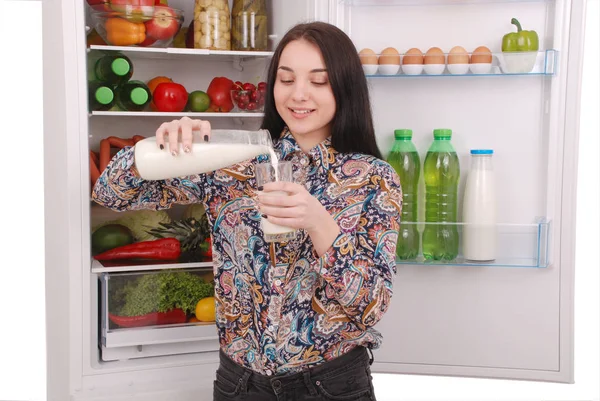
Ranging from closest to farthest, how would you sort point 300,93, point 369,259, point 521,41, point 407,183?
point 369,259 < point 300,93 < point 521,41 < point 407,183

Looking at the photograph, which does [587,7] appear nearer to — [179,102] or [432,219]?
[432,219]

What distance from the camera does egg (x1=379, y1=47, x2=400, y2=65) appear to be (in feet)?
7.13

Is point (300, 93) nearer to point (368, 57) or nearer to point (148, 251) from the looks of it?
point (368, 57)

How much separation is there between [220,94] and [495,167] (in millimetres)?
992

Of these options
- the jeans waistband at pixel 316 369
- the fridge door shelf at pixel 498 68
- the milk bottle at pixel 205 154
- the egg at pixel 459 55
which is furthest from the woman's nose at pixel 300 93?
the egg at pixel 459 55

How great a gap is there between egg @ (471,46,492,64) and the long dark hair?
2.29 ft

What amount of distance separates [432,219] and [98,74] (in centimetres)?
121

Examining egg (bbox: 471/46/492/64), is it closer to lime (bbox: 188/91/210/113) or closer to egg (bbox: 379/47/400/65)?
egg (bbox: 379/47/400/65)

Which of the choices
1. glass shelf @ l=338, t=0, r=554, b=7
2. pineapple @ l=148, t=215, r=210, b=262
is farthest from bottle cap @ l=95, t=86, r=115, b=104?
glass shelf @ l=338, t=0, r=554, b=7

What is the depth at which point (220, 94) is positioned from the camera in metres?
2.49

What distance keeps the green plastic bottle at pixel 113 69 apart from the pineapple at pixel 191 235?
20.5 inches

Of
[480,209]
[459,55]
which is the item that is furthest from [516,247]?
[459,55]

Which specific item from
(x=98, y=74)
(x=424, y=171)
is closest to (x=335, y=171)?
(x=424, y=171)

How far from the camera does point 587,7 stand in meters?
2.15
